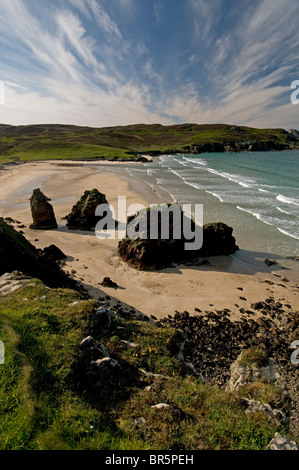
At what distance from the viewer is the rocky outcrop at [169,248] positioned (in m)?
19.3

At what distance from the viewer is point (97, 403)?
5594 millimetres

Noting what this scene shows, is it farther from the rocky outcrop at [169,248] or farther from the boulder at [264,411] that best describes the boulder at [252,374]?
the rocky outcrop at [169,248]

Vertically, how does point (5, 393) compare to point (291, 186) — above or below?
below

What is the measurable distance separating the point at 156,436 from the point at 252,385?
3817 mm

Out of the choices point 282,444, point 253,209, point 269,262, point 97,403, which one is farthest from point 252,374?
point 253,209

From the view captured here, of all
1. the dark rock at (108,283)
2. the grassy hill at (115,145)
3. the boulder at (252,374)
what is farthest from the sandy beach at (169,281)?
the grassy hill at (115,145)

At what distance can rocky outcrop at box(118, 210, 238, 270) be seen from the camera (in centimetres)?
1931

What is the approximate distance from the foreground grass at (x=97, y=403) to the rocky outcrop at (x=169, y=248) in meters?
11.4

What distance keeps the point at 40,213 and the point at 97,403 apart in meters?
23.7

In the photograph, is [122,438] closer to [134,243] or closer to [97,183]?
[134,243]

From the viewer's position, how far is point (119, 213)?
31938 mm

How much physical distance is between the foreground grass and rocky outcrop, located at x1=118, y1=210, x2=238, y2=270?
11355 mm

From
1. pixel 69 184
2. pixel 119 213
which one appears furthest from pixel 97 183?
pixel 119 213
